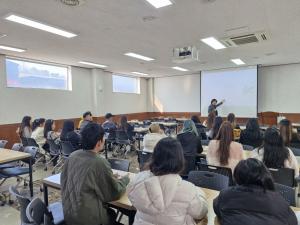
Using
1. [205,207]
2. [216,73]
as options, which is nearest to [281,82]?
[216,73]

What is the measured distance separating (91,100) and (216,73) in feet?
19.1

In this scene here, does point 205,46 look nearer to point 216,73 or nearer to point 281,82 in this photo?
point 216,73

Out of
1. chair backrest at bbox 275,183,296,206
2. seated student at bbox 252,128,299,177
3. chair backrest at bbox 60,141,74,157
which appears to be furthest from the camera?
chair backrest at bbox 60,141,74,157

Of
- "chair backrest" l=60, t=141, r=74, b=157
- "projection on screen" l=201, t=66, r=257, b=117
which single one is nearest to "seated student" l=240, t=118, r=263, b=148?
"chair backrest" l=60, t=141, r=74, b=157

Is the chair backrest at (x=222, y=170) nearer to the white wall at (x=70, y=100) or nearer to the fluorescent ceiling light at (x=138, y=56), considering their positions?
the fluorescent ceiling light at (x=138, y=56)

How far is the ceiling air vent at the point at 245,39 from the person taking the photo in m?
5.20

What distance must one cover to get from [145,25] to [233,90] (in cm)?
696

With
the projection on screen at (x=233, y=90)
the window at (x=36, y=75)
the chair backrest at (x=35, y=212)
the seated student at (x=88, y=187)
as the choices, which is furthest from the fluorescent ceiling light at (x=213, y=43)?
the window at (x=36, y=75)

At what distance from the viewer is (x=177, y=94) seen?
12.8 meters

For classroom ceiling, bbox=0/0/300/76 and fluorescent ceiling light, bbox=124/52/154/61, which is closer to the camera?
classroom ceiling, bbox=0/0/300/76

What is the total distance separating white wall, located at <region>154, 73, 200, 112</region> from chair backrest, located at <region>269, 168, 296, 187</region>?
9731 millimetres

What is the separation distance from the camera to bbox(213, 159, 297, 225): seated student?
125cm

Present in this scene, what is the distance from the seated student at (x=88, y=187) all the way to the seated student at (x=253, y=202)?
867 mm

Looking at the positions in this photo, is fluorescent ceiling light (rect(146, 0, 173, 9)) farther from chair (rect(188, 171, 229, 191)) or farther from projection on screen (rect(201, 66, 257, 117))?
projection on screen (rect(201, 66, 257, 117))
